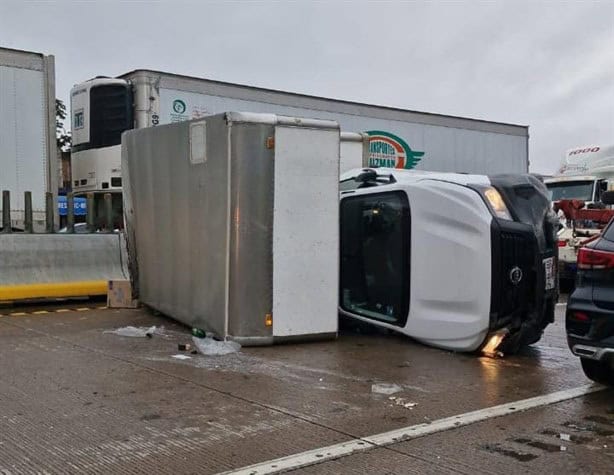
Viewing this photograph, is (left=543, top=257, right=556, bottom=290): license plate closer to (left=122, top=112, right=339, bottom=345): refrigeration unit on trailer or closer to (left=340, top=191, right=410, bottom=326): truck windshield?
(left=340, top=191, right=410, bottom=326): truck windshield

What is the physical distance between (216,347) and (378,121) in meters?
14.8

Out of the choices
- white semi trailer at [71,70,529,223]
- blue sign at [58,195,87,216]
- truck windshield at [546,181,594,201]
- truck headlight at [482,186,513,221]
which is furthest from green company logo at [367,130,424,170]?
truck headlight at [482,186,513,221]

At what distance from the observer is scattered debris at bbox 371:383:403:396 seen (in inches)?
215

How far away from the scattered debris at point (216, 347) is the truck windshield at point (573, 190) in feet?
33.8

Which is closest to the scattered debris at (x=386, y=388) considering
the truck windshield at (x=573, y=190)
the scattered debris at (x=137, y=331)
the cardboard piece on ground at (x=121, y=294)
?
the scattered debris at (x=137, y=331)

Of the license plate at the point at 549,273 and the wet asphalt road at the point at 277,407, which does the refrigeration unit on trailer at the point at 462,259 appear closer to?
the license plate at the point at 549,273

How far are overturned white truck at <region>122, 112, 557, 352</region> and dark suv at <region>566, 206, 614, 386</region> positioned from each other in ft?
3.99

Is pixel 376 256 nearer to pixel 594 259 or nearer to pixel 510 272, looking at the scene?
pixel 510 272

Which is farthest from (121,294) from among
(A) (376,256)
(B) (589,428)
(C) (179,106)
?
(B) (589,428)

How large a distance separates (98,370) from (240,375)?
129cm

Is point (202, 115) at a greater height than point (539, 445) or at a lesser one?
greater

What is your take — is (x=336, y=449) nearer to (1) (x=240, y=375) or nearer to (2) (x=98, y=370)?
(1) (x=240, y=375)

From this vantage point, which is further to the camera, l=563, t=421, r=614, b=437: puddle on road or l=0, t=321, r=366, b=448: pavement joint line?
l=0, t=321, r=366, b=448: pavement joint line

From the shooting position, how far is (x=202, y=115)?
16.2 meters
